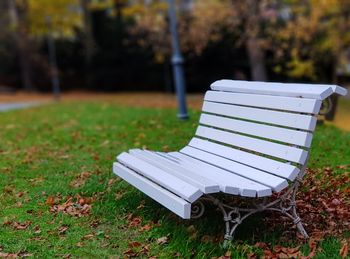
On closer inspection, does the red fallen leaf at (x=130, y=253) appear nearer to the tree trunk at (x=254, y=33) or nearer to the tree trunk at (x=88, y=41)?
the tree trunk at (x=254, y=33)

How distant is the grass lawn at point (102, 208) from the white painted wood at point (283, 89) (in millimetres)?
1036

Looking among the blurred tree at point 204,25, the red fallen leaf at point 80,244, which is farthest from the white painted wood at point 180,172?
the blurred tree at point 204,25

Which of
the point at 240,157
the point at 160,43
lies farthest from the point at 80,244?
the point at 160,43

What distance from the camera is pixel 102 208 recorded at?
4.66m

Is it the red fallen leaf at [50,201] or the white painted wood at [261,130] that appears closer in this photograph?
the white painted wood at [261,130]

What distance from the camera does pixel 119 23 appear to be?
2162cm

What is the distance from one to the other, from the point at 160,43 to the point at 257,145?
15304mm

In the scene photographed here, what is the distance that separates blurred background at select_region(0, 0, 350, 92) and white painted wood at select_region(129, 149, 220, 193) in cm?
1011

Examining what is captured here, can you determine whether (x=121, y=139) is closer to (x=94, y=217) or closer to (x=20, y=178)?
(x=20, y=178)

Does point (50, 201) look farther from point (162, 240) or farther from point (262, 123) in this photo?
point (262, 123)

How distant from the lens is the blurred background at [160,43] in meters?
15.4

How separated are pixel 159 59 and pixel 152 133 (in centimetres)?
1144

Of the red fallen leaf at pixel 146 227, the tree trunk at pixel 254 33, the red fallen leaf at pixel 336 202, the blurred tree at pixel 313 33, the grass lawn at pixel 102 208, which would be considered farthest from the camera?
the blurred tree at pixel 313 33

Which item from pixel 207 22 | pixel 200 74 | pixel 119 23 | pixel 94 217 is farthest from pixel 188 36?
pixel 94 217
